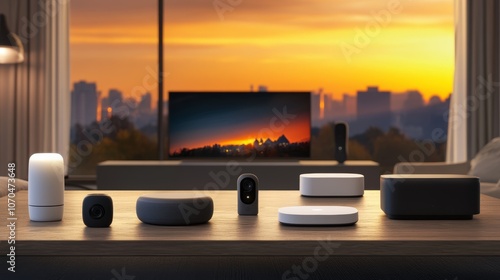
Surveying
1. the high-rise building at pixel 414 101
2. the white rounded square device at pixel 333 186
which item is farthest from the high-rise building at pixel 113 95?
the white rounded square device at pixel 333 186

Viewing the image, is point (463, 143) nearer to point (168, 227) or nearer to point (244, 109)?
point (244, 109)

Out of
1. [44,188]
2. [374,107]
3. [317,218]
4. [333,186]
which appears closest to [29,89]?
[374,107]

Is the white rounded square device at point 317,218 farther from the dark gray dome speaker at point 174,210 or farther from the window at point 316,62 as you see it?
the window at point 316,62

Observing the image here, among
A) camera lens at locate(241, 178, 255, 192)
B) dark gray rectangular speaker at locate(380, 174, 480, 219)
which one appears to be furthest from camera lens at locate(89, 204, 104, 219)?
dark gray rectangular speaker at locate(380, 174, 480, 219)

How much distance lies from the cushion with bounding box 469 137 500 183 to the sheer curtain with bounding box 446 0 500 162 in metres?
1.61

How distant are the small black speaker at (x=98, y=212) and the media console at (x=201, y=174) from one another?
3.64 meters

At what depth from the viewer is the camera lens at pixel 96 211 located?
2137mm

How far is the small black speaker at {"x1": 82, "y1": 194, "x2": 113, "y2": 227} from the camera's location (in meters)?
2.13

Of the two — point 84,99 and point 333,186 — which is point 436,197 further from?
point 84,99

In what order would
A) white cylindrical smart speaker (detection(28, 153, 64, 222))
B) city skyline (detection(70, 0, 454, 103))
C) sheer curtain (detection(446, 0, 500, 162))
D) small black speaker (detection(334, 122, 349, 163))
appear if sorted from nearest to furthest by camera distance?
white cylindrical smart speaker (detection(28, 153, 64, 222))
small black speaker (detection(334, 122, 349, 163))
sheer curtain (detection(446, 0, 500, 162))
city skyline (detection(70, 0, 454, 103))

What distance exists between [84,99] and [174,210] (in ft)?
19.5

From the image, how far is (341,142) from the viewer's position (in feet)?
19.5

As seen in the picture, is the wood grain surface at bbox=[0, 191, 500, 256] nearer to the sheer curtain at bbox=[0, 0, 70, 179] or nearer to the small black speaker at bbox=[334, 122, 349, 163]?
the small black speaker at bbox=[334, 122, 349, 163]
